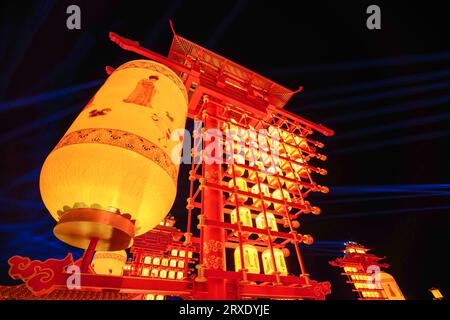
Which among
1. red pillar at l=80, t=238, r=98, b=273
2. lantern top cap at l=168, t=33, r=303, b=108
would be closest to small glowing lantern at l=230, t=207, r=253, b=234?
red pillar at l=80, t=238, r=98, b=273

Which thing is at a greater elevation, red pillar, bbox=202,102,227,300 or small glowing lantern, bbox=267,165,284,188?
small glowing lantern, bbox=267,165,284,188

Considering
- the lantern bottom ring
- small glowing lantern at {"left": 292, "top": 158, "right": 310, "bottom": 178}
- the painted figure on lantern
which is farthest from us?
small glowing lantern at {"left": 292, "top": 158, "right": 310, "bottom": 178}

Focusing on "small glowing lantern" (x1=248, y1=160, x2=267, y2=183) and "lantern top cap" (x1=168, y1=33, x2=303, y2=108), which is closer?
"small glowing lantern" (x1=248, y1=160, x2=267, y2=183)

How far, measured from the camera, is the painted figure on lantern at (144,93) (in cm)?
292

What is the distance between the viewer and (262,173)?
5266 mm

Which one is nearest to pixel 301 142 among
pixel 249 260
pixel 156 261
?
pixel 249 260

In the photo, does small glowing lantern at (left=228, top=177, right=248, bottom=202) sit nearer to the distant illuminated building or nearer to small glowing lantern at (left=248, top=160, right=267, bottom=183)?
small glowing lantern at (left=248, top=160, right=267, bottom=183)

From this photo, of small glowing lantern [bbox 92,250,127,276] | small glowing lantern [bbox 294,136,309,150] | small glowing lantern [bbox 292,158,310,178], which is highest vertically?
small glowing lantern [bbox 294,136,309,150]

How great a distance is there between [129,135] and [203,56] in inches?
190

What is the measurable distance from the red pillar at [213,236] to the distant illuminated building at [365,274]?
15302 millimetres

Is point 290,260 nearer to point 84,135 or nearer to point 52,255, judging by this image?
point 52,255

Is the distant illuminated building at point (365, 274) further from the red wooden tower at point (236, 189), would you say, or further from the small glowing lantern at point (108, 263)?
the small glowing lantern at point (108, 263)

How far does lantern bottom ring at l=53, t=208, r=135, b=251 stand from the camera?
2086 mm

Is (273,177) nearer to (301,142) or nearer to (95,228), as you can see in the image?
(301,142)
